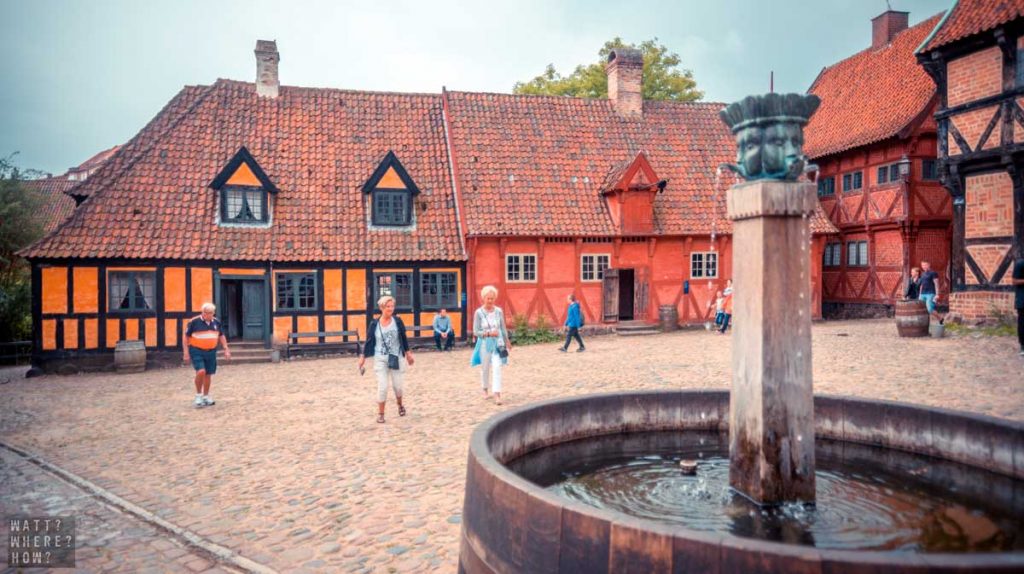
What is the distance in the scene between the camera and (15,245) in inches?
960

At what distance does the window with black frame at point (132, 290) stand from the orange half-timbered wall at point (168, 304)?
2.9 inches

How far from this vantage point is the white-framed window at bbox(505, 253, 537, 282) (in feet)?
69.8

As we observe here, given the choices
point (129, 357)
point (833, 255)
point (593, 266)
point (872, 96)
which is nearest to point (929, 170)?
point (872, 96)

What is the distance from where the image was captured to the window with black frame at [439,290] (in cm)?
2053

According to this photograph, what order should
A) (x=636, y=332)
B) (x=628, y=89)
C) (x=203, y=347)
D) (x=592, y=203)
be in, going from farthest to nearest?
(x=628, y=89) < (x=592, y=203) < (x=636, y=332) < (x=203, y=347)

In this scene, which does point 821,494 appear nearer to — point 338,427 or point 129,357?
point 338,427

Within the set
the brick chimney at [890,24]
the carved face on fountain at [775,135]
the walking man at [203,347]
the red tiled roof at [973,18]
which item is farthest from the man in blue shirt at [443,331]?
the brick chimney at [890,24]

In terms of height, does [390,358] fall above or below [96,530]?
above

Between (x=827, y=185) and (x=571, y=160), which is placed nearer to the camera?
(x=571, y=160)

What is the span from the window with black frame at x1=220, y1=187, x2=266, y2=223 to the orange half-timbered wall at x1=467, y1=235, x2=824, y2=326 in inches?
240

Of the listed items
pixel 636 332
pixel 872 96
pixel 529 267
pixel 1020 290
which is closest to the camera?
pixel 1020 290

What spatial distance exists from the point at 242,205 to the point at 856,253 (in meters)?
21.1

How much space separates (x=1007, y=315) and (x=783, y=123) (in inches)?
636

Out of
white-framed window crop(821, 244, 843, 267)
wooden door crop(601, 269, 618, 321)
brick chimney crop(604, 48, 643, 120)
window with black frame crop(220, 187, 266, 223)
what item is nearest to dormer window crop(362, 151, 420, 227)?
window with black frame crop(220, 187, 266, 223)
